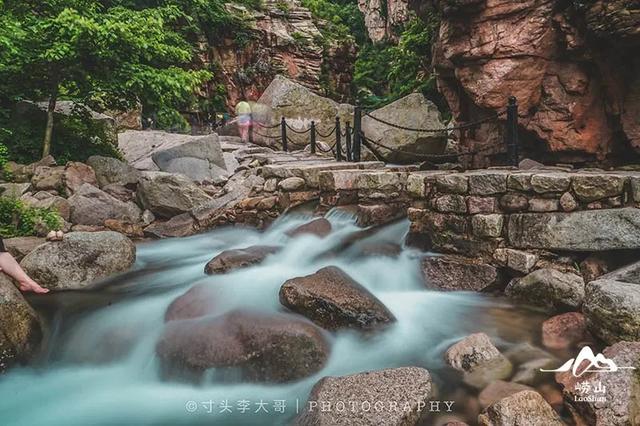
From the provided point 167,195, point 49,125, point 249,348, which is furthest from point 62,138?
point 249,348

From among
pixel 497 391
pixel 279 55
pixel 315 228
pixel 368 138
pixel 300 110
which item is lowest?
pixel 497 391

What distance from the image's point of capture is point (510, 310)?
170 inches

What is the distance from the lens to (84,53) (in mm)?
7867

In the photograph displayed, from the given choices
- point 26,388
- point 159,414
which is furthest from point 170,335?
point 26,388

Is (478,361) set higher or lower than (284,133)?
lower

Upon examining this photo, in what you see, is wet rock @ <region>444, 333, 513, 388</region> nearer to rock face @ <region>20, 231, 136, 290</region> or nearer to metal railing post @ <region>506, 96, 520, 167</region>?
metal railing post @ <region>506, 96, 520, 167</region>

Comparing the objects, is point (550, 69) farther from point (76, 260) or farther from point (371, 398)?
point (76, 260)

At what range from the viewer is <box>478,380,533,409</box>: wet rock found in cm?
293

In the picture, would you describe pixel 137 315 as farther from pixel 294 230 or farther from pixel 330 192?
pixel 330 192

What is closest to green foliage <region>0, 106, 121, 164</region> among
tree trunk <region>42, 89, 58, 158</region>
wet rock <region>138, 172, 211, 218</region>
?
tree trunk <region>42, 89, 58, 158</region>

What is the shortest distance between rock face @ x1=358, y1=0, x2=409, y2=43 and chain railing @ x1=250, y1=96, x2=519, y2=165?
630 inches

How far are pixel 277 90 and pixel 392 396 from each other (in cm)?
1309

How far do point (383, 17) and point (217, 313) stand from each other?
28631mm

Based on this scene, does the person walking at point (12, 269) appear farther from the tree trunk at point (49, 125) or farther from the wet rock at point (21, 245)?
the tree trunk at point (49, 125)
